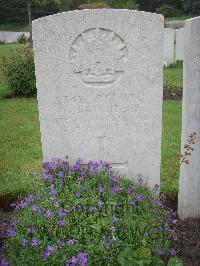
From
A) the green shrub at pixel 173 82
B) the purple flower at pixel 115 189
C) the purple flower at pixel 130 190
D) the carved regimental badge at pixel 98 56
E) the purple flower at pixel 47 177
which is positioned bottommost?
the purple flower at pixel 130 190

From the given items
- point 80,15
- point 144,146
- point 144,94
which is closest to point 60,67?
point 80,15

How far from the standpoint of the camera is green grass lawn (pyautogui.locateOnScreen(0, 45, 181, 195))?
493 centimetres

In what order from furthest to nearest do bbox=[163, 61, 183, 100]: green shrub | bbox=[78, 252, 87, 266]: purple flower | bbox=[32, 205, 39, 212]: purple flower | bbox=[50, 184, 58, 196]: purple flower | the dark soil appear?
bbox=[163, 61, 183, 100]: green shrub → the dark soil → bbox=[50, 184, 58, 196]: purple flower → bbox=[32, 205, 39, 212]: purple flower → bbox=[78, 252, 87, 266]: purple flower

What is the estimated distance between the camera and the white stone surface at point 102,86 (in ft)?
11.5

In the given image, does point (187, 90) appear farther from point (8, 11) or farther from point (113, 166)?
point (8, 11)

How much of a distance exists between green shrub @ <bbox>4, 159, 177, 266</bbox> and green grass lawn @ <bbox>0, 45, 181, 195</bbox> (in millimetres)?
1072

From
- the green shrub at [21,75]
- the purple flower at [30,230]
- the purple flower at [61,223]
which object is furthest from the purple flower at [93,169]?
the green shrub at [21,75]

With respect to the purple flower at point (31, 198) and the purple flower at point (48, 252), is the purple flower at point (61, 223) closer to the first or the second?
the purple flower at point (48, 252)

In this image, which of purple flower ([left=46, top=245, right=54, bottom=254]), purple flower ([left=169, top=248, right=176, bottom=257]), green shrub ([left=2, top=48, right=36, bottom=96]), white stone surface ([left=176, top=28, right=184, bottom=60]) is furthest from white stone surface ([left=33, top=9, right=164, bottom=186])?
white stone surface ([left=176, top=28, right=184, bottom=60])

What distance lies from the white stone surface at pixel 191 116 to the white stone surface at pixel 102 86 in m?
0.24

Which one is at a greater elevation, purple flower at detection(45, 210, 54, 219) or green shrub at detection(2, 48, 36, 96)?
green shrub at detection(2, 48, 36, 96)

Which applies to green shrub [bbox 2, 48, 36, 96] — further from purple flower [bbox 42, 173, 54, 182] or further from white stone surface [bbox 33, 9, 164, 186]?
purple flower [bbox 42, 173, 54, 182]

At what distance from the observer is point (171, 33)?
13.9 meters

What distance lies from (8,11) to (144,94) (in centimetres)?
4450
